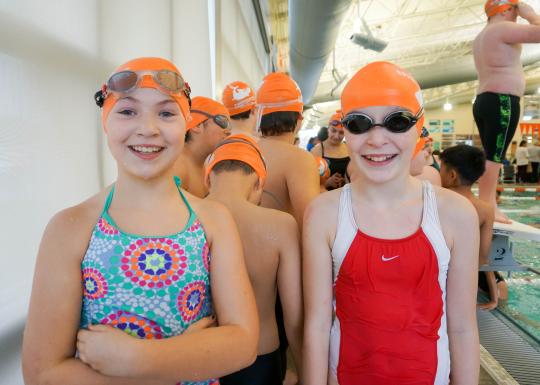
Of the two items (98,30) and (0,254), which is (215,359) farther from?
(98,30)

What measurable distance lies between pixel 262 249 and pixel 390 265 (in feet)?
1.86

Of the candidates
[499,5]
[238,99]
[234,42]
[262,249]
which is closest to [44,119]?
[262,249]

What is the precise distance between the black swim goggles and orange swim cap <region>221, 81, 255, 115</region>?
75.7 inches

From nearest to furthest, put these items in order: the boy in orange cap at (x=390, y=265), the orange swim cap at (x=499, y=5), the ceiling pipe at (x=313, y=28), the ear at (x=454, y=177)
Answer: the boy in orange cap at (x=390, y=265)
the ear at (x=454, y=177)
the orange swim cap at (x=499, y=5)
the ceiling pipe at (x=313, y=28)

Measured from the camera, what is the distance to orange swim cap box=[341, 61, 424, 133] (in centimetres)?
131

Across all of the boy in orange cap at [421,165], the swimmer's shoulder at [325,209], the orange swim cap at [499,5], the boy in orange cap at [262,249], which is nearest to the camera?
the swimmer's shoulder at [325,209]

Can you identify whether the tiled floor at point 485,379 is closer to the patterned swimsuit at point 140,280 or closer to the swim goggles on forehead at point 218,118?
the patterned swimsuit at point 140,280

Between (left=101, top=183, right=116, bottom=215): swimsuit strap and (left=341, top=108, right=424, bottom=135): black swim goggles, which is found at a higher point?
(left=341, top=108, right=424, bottom=135): black swim goggles

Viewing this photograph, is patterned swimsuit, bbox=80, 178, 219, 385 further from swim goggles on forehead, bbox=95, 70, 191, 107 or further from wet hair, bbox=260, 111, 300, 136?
wet hair, bbox=260, 111, 300, 136

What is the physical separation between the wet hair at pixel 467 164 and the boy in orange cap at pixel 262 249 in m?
2.48

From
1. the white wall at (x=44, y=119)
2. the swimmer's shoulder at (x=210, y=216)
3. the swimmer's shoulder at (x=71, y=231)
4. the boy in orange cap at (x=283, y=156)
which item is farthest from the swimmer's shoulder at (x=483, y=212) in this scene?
the swimmer's shoulder at (x=71, y=231)

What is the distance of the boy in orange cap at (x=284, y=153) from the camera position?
2.21 meters

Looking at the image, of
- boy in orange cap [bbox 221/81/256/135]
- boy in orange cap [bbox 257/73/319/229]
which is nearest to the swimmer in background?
boy in orange cap [bbox 257/73/319/229]

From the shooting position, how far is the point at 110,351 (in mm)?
935
